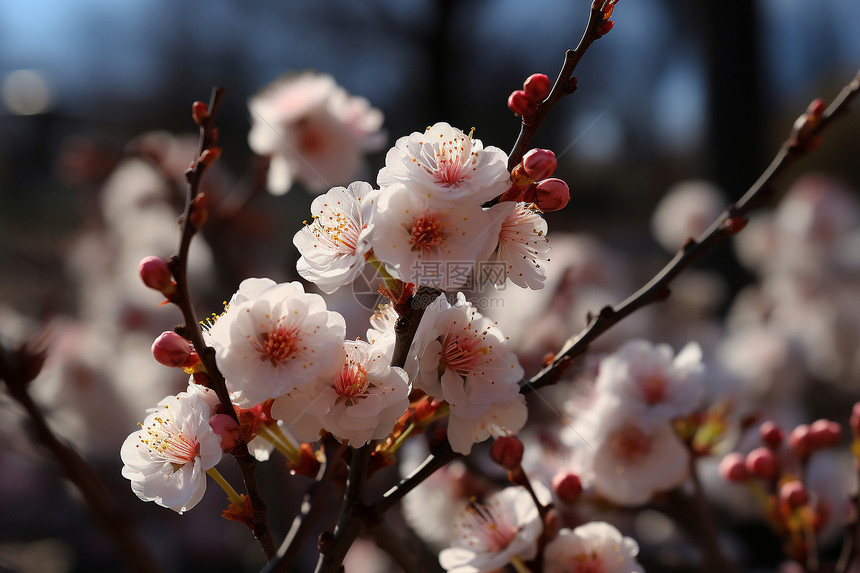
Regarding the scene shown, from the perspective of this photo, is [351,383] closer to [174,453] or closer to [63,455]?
[174,453]

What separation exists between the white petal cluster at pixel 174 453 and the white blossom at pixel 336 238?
0.09 meters

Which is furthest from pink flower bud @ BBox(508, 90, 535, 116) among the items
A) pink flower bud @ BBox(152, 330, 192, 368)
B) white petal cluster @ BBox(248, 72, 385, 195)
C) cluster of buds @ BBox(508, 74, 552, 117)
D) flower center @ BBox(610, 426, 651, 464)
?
white petal cluster @ BBox(248, 72, 385, 195)

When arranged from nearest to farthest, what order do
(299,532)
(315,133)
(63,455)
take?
(299,532) < (63,455) < (315,133)

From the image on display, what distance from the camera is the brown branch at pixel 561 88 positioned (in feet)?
1.16

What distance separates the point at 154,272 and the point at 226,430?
82 mm

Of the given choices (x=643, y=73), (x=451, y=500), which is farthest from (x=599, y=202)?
(x=451, y=500)

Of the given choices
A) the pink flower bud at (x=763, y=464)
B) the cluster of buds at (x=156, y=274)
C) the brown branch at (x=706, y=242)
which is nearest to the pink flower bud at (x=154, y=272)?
the cluster of buds at (x=156, y=274)

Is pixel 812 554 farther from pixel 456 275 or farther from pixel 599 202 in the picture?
pixel 599 202

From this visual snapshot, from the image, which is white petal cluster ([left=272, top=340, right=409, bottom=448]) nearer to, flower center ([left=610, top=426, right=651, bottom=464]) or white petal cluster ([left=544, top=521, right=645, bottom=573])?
white petal cluster ([left=544, top=521, right=645, bottom=573])

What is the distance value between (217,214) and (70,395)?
1.99 feet

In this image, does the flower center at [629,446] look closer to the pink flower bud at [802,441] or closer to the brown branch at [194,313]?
the pink flower bud at [802,441]

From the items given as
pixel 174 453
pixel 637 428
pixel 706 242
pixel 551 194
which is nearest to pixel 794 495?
pixel 637 428

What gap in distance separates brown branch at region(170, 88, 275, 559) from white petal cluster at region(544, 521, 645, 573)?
0.20 m

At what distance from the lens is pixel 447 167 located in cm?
34
